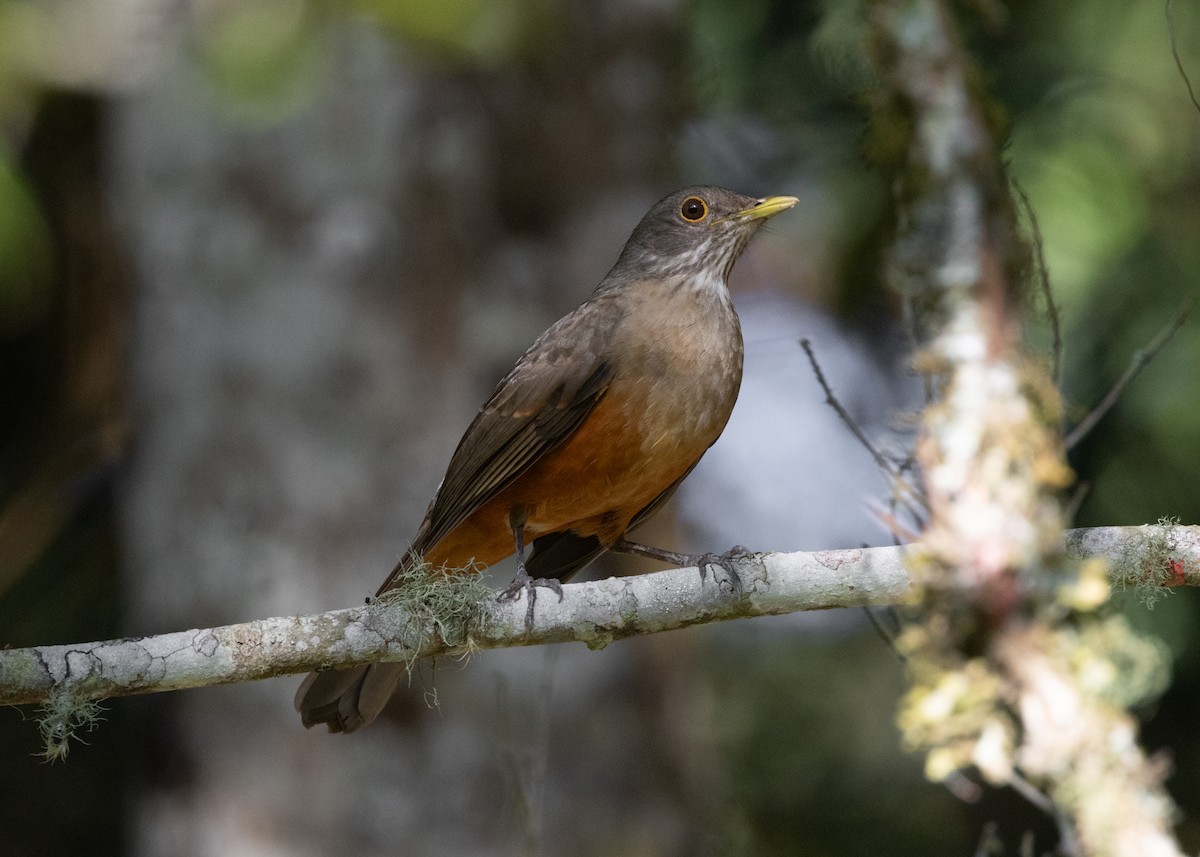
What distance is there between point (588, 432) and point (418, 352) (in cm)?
224

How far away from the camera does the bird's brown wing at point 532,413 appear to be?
463cm

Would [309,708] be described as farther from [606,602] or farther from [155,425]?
[155,425]

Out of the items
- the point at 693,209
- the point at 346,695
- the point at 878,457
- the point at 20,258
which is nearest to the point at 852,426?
the point at 878,457

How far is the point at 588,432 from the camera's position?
15.1ft

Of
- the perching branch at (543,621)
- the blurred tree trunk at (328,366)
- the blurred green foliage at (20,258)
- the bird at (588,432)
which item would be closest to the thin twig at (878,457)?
the perching branch at (543,621)

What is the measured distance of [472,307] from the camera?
22.1 feet

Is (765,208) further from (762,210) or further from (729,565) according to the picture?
(729,565)

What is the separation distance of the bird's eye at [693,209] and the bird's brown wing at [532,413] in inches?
27.6

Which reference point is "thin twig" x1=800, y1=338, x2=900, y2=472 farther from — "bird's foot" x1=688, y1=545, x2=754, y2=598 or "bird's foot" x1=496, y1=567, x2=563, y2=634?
"bird's foot" x1=496, y1=567, x2=563, y2=634

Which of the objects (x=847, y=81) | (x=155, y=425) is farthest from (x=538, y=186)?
(x=155, y=425)

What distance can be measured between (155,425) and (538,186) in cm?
232

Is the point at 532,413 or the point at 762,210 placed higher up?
the point at 762,210

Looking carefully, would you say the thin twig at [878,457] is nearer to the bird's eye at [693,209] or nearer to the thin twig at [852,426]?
the thin twig at [852,426]

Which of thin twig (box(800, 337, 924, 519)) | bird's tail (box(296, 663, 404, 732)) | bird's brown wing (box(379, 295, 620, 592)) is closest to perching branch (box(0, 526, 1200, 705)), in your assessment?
thin twig (box(800, 337, 924, 519))
